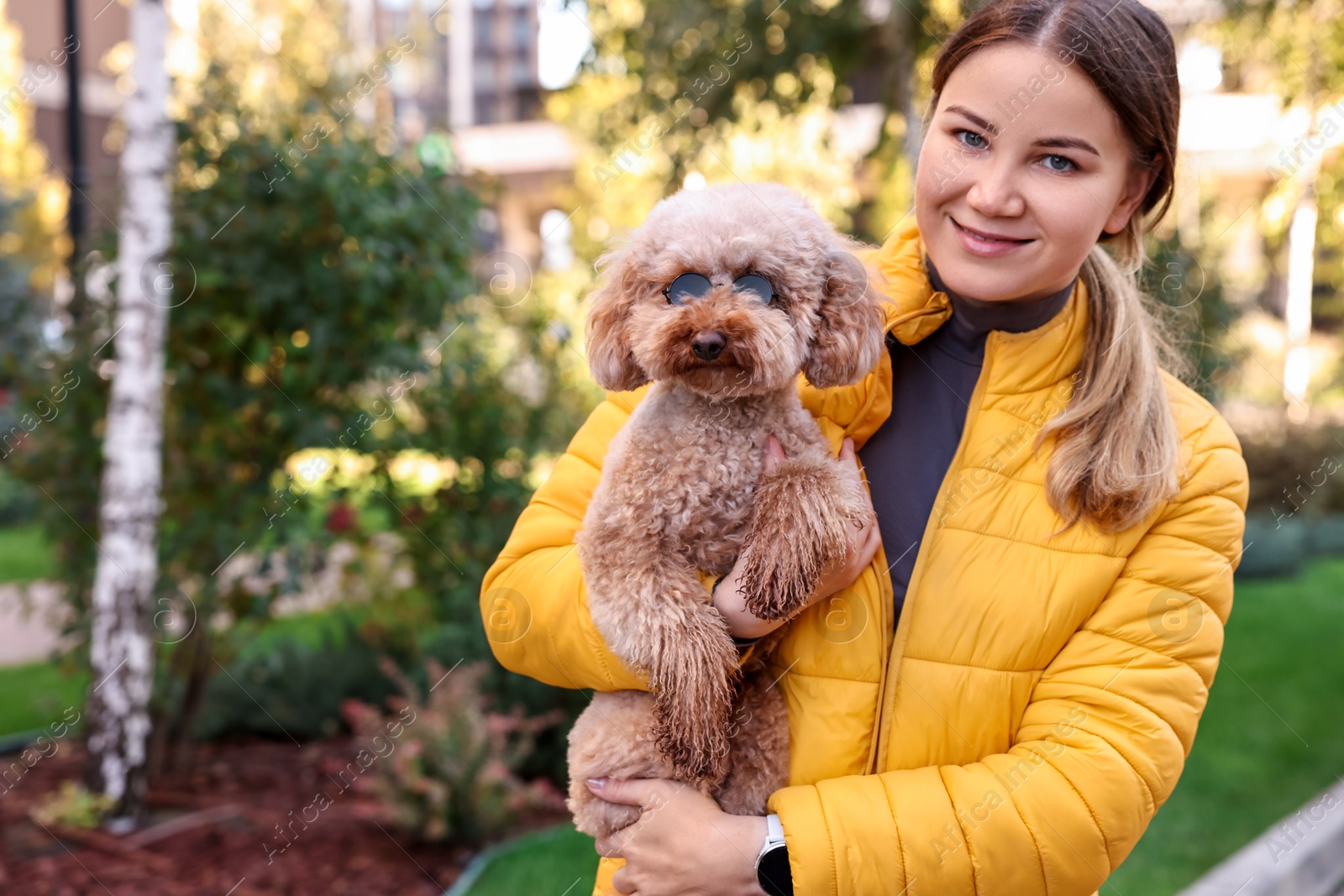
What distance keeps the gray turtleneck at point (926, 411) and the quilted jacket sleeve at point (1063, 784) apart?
13.0 inches

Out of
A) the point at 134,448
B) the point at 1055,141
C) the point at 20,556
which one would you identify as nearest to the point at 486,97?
the point at 20,556

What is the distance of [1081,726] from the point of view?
1.58 metres

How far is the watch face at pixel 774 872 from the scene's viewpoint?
1.58 metres

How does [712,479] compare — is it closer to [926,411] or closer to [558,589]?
[558,589]

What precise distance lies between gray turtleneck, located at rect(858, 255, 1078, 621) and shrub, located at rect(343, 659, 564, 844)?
10.1 ft

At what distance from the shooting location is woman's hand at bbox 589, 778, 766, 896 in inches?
62.4

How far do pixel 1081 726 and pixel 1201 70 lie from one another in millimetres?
5471

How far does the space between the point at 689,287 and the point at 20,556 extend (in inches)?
442

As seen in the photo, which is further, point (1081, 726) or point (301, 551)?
point (301, 551)

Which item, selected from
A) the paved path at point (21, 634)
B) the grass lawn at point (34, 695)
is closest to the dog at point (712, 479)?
the grass lawn at point (34, 695)

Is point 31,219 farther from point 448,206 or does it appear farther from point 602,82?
point 448,206

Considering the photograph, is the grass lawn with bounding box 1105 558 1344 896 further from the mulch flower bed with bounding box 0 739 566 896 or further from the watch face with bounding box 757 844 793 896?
the watch face with bounding box 757 844 793 896

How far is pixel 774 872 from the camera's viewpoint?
159 cm

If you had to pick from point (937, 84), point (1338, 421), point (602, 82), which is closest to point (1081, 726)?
point (937, 84)
